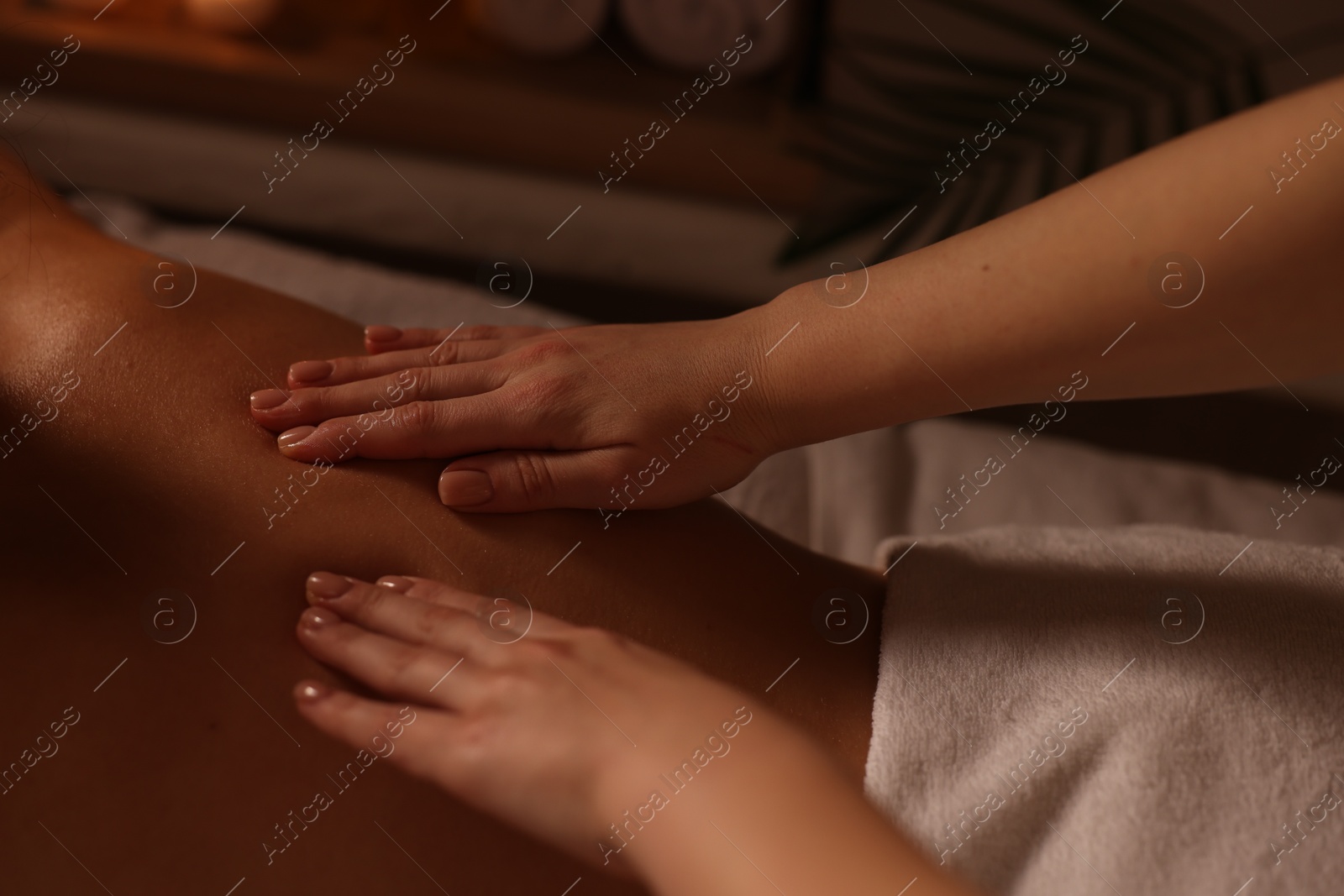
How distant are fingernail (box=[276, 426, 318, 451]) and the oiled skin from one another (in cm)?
2

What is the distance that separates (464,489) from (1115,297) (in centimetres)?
51

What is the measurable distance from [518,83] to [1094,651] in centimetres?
120

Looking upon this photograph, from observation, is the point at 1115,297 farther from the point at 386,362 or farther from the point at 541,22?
the point at 541,22

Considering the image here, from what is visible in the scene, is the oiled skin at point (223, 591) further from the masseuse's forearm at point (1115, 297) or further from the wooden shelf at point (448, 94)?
the wooden shelf at point (448, 94)

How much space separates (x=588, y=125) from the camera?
4.75ft

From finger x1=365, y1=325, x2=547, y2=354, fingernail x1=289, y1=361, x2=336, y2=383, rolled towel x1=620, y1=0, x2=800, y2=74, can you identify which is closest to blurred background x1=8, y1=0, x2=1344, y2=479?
rolled towel x1=620, y1=0, x2=800, y2=74

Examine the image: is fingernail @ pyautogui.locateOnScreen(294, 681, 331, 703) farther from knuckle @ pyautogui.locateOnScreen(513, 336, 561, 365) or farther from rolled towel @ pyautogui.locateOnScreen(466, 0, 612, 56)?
rolled towel @ pyautogui.locateOnScreen(466, 0, 612, 56)

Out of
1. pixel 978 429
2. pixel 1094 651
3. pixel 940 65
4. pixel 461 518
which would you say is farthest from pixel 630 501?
pixel 940 65

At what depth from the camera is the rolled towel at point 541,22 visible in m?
1.42

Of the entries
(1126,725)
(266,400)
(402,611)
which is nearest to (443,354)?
(266,400)

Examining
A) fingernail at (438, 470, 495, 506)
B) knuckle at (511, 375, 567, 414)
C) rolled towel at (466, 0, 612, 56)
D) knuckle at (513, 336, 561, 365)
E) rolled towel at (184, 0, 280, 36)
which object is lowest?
fingernail at (438, 470, 495, 506)

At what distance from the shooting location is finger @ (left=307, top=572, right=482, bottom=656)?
25.9 inches

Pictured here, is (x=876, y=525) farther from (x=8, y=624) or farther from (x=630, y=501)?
(x=8, y=624)

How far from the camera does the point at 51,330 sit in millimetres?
715
